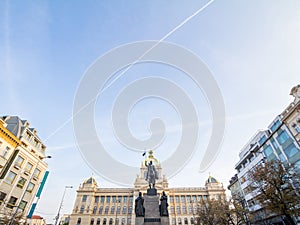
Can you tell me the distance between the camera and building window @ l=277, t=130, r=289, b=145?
93.1ft

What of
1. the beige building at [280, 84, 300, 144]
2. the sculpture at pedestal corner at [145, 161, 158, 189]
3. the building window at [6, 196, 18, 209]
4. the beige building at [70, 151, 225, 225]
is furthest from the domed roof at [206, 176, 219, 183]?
the building window at [6, 196, 18, 209]

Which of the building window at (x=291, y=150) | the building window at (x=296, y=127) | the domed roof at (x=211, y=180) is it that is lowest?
the building window at (x=291, y=150)

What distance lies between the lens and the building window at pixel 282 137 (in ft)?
93.1

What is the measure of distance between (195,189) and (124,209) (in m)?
31.8

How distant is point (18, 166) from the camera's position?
2691cm

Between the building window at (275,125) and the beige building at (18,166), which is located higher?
the building window at (275,125)

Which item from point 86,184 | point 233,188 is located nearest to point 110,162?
point 233,188

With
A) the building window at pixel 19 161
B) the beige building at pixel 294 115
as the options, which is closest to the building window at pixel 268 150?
the beige building at pixel 294 115

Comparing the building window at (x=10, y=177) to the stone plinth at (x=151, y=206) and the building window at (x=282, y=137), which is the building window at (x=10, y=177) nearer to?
the stone plinth at (x=151, y=206)

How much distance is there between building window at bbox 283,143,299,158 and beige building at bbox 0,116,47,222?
41.5 metres

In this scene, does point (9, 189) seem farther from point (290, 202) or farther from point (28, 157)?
point (290, 202)

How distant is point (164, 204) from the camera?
14.9 meters

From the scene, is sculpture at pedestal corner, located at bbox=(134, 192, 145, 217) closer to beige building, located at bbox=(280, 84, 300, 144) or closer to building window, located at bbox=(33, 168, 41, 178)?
building window, located at bbox=(33, 168, 41, 178)

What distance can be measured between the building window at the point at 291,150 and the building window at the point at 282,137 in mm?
1351
